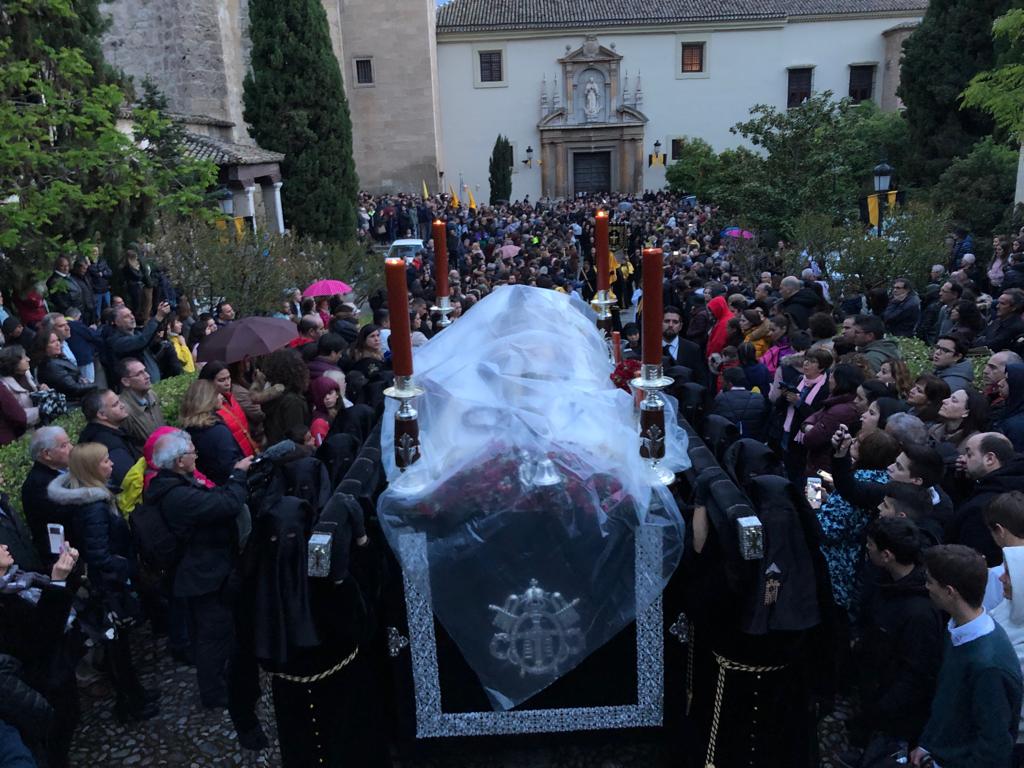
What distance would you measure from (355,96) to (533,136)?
345 inches

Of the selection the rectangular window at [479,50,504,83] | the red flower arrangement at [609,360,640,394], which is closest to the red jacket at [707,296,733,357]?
the red flower arrangement at [609,360,640,394]

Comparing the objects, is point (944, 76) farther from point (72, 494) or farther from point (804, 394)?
point (72, 494)

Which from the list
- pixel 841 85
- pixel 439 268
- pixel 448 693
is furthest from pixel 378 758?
pixel 841 85

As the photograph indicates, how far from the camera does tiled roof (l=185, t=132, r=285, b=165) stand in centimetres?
1831

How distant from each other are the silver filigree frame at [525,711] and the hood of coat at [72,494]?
1.80m

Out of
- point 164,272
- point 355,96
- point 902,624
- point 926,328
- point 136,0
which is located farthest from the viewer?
point 355,96

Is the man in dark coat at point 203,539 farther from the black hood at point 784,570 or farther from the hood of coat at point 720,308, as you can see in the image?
the hood of coat at point 720,308

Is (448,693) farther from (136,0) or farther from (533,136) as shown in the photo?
(533,136)

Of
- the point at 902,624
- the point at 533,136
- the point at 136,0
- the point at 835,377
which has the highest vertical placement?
the point at 136,0

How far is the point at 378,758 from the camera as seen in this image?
3.36 metres

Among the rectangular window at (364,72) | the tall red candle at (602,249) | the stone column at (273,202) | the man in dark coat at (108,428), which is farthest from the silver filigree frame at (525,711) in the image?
the rectangular window at (364,72)

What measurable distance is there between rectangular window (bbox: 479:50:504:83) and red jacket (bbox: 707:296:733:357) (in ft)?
110

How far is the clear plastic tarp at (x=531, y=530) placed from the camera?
309 cm

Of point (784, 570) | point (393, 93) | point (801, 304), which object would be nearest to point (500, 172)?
point (393, 93)
